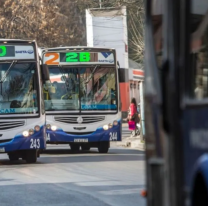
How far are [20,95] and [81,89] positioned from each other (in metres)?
4.26

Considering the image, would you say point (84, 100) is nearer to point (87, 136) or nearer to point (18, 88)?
point (87, 136)

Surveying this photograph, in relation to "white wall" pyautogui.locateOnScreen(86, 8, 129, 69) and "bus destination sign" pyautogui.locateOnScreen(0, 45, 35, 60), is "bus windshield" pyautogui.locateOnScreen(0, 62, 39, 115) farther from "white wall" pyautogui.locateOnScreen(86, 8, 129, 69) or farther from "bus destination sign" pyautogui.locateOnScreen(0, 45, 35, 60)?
"white wall" pyautogui.locateOnScreen(86, 8, 129, 69)

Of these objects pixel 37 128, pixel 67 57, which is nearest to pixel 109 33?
pixel 67 57

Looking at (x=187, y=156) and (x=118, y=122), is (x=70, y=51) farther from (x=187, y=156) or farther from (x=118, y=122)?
(x=187, y=156)

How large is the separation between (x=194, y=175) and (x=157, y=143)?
0.94 meters

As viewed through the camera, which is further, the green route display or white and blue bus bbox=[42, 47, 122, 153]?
white and blue bus bbox=[42, 47, 122, 153]

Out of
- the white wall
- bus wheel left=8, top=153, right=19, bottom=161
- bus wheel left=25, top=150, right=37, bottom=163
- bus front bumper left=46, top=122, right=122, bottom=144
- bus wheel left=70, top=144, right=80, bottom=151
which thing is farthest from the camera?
the white wall

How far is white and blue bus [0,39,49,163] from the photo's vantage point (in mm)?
18391

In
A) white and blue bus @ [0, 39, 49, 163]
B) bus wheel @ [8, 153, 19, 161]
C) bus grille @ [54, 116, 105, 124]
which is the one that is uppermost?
white and blue bus @ [0, 39, 49, 163]

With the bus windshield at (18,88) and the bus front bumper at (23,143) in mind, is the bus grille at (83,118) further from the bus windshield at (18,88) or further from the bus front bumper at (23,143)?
the bus front bumper at (23,143)

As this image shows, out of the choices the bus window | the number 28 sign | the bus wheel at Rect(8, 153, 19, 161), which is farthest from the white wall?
the bus window

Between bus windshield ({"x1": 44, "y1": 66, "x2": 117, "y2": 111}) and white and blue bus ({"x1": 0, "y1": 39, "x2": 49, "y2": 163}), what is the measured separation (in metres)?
3.78

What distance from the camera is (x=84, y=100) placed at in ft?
73.8

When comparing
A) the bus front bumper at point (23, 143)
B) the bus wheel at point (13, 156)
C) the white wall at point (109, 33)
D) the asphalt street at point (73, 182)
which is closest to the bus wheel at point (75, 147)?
the asphalt street at point (73, 182)
